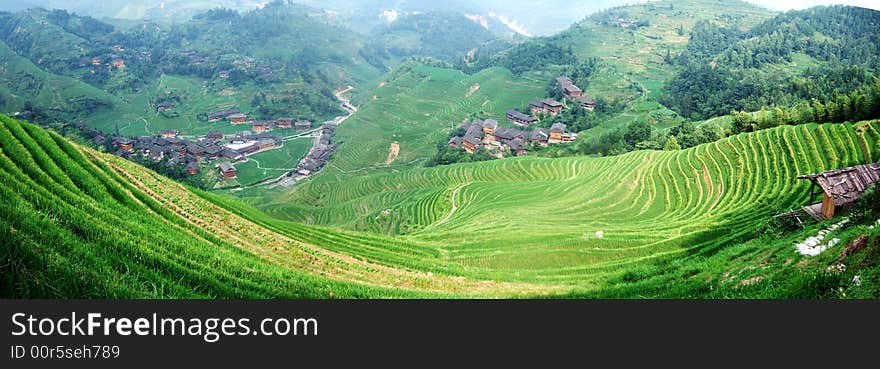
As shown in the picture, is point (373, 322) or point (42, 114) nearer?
point (373, 322)

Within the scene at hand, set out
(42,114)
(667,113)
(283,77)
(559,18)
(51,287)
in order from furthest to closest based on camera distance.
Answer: (559,18) → (283,77) → (42,114) → (667,113) → (51,287)

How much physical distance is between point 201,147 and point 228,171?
22.3ft

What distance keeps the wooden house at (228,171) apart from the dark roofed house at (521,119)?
88.8 ft

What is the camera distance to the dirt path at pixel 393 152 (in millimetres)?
44844

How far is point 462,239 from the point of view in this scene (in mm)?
12883

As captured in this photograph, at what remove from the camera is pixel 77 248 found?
421 cm

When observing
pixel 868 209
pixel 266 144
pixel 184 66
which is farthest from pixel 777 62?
pixel 184 66

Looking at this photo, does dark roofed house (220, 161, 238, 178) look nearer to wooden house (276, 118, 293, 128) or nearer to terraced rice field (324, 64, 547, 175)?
terraced rice field (324, 64, 547, 175)

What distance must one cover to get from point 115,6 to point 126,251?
499ft

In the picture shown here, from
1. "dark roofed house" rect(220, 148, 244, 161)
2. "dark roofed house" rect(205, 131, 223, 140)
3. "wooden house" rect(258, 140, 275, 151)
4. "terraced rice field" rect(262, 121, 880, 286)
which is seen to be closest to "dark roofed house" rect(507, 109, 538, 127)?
"terraced rice field" rect(262, 121, 880, 286)

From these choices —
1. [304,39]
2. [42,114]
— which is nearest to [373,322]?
[42,114]

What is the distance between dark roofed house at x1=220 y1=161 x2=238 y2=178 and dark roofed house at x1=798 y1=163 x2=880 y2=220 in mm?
40347

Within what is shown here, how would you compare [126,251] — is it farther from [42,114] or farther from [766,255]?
[42,114]

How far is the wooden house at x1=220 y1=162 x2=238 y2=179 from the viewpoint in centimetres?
4066
